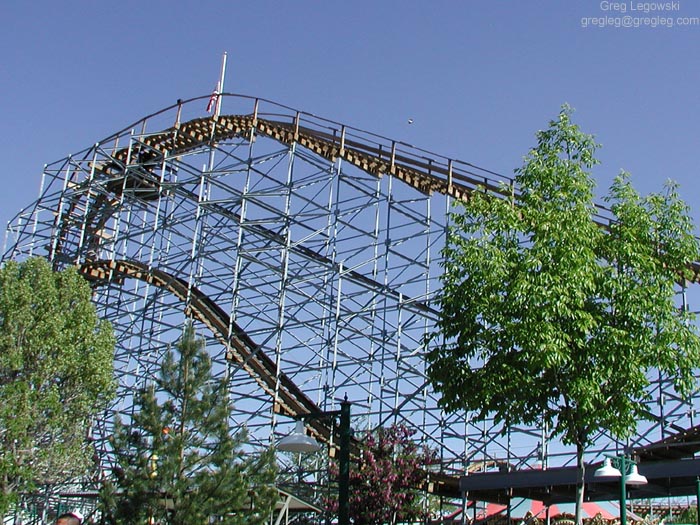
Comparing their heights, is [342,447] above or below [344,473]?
above

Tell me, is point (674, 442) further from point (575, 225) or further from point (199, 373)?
point (199, 373)

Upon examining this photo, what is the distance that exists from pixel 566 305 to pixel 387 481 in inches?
271

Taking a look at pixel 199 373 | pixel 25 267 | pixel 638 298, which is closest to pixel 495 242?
pixel 638 298

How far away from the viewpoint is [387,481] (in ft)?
59.8

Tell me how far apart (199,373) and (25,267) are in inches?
349

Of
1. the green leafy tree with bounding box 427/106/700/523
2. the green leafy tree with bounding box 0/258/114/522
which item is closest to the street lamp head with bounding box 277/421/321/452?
→ the green leafy tree with bounding box 427/106/700/523

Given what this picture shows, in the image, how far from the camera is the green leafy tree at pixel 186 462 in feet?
40.5

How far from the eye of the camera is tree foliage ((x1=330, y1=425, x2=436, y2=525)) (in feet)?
59.8

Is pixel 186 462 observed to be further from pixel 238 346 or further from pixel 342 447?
pixel 238 346

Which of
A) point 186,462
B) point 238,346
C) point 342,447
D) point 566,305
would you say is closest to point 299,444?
point 342,447

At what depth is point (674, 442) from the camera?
16.6 metres

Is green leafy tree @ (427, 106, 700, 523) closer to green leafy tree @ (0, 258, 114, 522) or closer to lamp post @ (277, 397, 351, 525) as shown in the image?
lamp post @ (277, 397, 351, 525)

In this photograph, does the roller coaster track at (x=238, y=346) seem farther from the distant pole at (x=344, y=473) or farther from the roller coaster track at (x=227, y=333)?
the distant pole at (x=344, y=473)

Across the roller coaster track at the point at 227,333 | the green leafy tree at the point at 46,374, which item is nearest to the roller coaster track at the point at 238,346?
the roller coaster track at the point at 227,333
